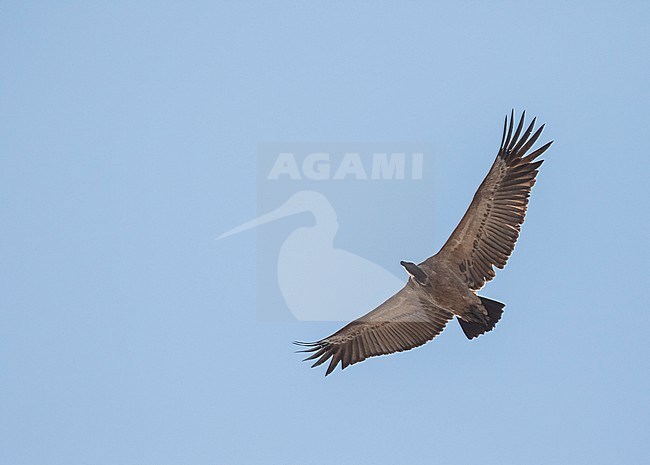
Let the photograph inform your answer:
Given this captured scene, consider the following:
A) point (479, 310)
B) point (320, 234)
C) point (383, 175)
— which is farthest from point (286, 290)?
point (479, 310)

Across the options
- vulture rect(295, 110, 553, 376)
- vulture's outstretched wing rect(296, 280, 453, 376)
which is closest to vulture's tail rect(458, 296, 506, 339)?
vulture rect(295, 110, 553, 376)

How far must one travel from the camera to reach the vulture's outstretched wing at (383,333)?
19766 mm

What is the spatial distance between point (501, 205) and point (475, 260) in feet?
3.43

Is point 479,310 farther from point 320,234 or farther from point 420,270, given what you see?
point 320,234

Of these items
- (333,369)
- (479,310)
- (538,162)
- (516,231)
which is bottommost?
(333,369)

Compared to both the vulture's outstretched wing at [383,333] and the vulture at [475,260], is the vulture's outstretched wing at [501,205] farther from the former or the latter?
the vulture's outstretched wing at [383,333]

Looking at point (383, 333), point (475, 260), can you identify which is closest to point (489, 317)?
point (475, 260)

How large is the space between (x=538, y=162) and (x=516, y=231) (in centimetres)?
119

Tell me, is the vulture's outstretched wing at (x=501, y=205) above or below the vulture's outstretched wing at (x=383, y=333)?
above

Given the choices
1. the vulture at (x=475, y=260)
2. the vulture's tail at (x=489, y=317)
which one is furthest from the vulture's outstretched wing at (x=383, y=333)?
the vulture's tail at (x=489, y=317)

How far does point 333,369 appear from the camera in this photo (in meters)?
20.0

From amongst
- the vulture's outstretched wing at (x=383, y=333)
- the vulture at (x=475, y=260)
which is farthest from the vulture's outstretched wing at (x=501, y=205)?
the vulture's outstretched wing at (x=383, y=333)

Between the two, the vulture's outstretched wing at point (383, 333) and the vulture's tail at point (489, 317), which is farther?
the vulture's outstretched wing at point (383, 333)

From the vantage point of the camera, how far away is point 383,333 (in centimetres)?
2016
